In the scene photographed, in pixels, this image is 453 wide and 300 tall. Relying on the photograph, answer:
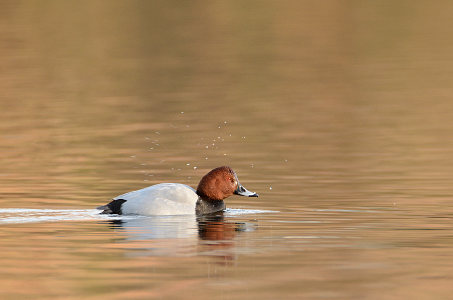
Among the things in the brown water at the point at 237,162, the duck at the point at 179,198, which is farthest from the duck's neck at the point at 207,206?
the brown water at the point at 237,162

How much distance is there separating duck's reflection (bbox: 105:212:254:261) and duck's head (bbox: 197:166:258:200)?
285 mm

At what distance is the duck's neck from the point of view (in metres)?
16.1

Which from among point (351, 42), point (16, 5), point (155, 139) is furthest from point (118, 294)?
point (16, 5)

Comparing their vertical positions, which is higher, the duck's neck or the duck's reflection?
the duck's neck

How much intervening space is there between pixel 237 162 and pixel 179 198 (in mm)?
5266

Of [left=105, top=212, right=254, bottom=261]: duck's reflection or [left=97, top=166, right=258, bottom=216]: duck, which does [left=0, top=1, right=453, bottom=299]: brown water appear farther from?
[left=97, top=166, right=258, bottom=216]: duck

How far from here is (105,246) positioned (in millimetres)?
12984

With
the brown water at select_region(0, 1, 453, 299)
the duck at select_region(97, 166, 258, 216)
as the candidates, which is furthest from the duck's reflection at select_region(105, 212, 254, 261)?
the duck at select_region(97, 166, 258, 216)

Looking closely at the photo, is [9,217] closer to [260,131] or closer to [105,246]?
[105,246]

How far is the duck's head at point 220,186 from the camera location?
16.4 m

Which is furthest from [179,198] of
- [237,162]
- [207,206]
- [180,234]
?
[237,162]

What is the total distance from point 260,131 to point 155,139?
243 centimetres

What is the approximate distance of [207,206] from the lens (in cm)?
1628

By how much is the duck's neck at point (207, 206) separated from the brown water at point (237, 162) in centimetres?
24
